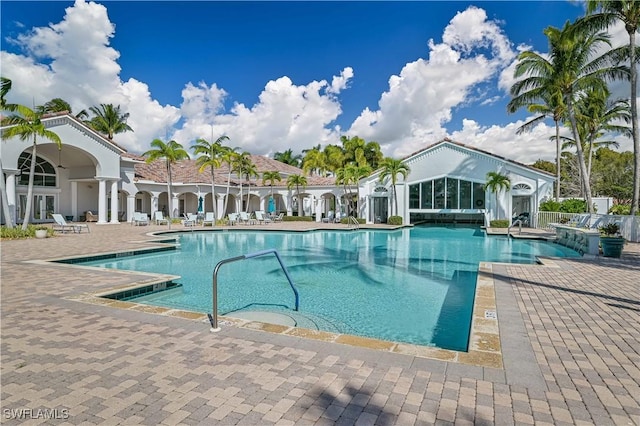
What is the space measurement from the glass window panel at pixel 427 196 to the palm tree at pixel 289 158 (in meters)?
31.0

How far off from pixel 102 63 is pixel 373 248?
1942cm

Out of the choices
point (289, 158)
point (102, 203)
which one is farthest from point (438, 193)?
point (289, 158)

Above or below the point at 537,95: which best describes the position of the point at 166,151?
below

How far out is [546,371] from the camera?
331 cm

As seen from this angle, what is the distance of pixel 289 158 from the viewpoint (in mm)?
55906

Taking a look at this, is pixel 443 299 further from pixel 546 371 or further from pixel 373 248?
pixel 373 248

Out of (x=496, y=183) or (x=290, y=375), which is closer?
(x=290, y=375)

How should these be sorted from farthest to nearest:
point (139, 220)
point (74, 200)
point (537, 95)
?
point (74, 200) < point (139, 220) < point (537, 95)

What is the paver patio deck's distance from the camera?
263 cm

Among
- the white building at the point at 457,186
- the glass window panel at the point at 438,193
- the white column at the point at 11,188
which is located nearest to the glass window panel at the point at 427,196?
the white building at the point at 457,186

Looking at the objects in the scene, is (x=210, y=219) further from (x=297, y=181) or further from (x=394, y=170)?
(x=394, y=170)

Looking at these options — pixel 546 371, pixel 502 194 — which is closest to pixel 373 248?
pixel 546 371

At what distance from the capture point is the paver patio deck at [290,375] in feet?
8.64

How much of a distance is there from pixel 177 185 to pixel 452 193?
76.4 ft
